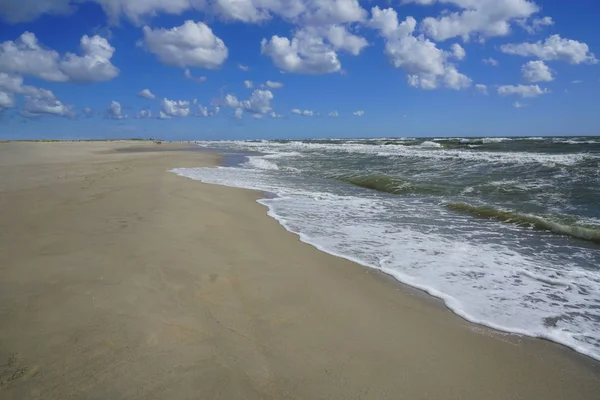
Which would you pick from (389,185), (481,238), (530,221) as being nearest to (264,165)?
(389,185)

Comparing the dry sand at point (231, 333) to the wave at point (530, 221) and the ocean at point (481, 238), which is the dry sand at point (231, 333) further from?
the wave at point (530, 221)

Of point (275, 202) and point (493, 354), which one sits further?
point (275, 202)

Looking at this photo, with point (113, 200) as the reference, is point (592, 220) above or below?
below

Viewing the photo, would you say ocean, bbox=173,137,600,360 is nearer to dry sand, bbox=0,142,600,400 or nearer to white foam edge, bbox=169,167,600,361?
white foam edge, bbox=169,167,600,361

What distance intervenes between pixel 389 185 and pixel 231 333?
10.3 m

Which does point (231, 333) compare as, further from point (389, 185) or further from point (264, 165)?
point (264, 165)

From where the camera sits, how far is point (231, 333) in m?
2.89

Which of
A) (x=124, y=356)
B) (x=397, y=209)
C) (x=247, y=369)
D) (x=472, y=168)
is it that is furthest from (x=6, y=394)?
(x=472, y=168)

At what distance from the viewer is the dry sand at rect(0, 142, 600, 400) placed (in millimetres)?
2316

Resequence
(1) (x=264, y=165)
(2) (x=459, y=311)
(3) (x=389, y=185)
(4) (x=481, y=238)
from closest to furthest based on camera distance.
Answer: (2) (x=459, y=311), (4) (x=481, y=238), (3) (x=389, y=185), (1) (x=264, y=165)

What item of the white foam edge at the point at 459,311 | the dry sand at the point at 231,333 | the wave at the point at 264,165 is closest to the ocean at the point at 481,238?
the white foam edge at the point at 459,311

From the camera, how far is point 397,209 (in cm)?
852

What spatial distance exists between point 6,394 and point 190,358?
105cm

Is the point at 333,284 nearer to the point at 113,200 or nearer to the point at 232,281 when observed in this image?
the point at 232,281
